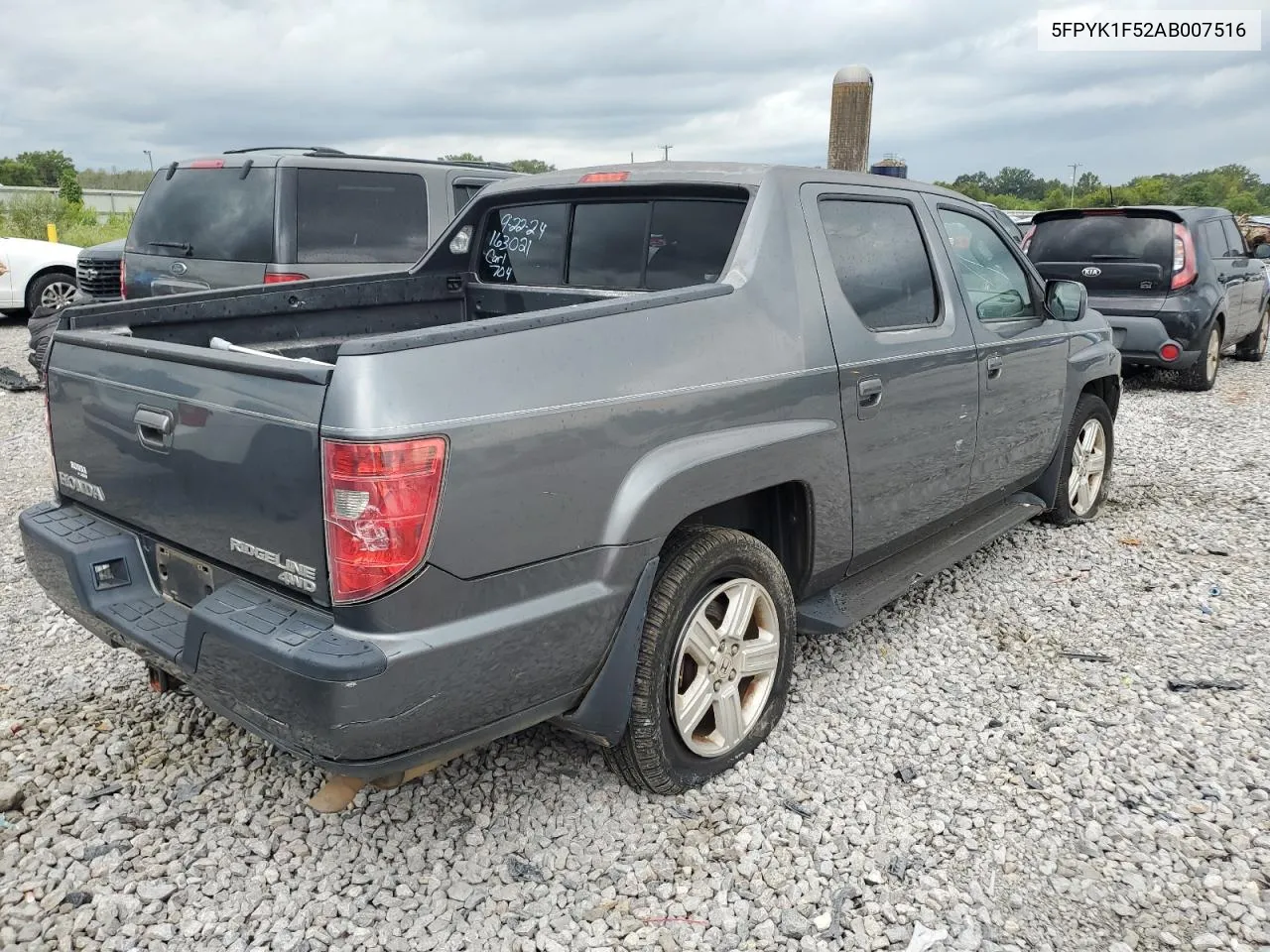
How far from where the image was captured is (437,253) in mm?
4141

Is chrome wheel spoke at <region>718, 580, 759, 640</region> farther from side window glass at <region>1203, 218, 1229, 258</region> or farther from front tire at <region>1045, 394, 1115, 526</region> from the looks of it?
side window glass at <region>1203, 218, 1229, 258</region>

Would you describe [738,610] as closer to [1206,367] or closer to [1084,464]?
[1084,464]

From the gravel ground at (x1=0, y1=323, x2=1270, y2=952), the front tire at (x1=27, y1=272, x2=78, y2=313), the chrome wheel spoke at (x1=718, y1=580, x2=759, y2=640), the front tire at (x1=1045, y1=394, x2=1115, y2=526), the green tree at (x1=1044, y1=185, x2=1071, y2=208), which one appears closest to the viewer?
the gravel ground at (x1=0, y1=323, x2=1270, y2=952)

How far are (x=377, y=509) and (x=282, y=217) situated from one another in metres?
4.95

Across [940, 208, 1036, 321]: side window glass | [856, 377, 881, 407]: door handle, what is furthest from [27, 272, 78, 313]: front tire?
[856, 377, 881, 407]: door handle

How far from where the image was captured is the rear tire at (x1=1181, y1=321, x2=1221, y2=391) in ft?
30.8

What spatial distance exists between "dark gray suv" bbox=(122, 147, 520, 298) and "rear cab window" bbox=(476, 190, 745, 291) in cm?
262

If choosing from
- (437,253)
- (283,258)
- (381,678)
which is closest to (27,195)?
(283,258)

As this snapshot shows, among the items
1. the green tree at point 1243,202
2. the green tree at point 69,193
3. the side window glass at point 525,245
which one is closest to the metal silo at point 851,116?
the side window glass at point 525,245

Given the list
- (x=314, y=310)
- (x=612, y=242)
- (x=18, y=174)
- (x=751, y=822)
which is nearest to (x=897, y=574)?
(x=751, y=822)

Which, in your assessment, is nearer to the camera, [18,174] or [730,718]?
[730,718]

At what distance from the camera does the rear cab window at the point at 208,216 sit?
650 cm

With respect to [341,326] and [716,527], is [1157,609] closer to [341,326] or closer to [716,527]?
[716,527]

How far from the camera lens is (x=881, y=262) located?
3.63 metres
